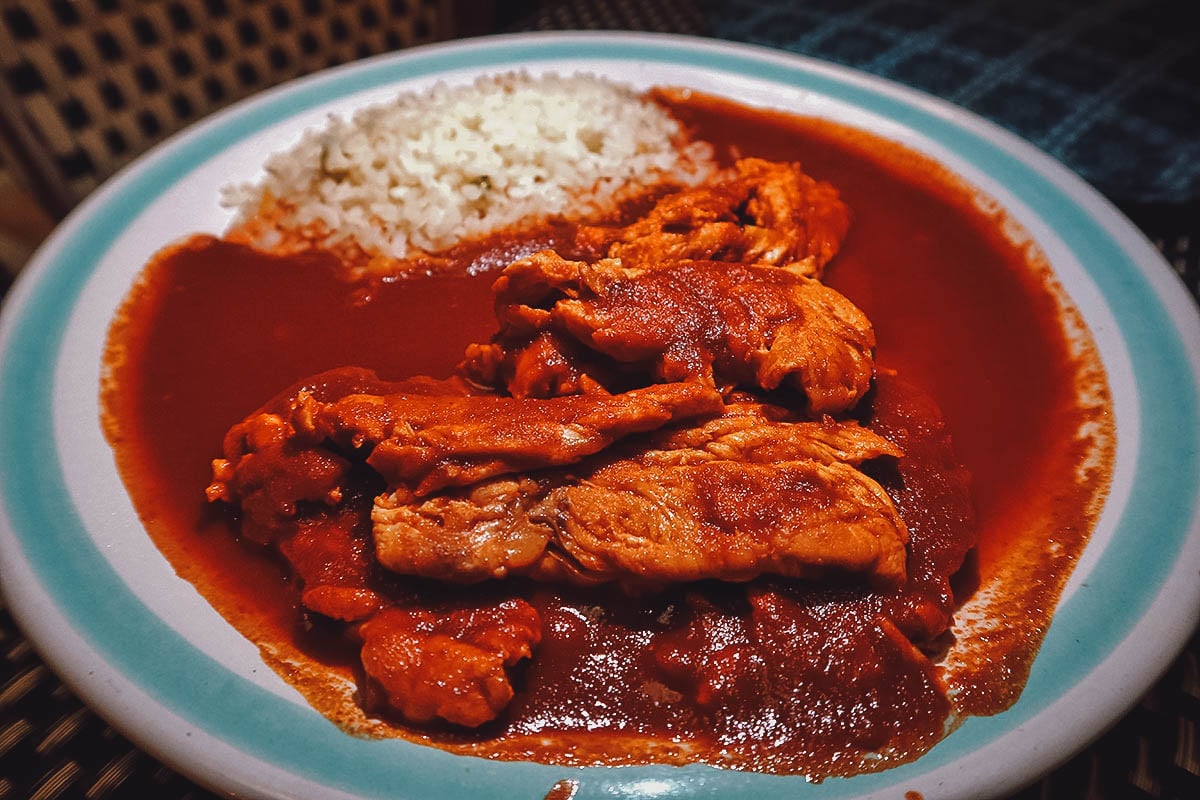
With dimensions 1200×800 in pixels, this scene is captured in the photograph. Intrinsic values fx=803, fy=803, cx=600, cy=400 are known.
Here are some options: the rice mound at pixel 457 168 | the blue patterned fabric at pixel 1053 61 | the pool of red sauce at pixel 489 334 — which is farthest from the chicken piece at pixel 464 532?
the blue patterned fabric at pixel 1053 61

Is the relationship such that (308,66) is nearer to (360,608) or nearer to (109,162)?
(109,162)

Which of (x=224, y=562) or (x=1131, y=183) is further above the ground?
(x=1131, y=183)

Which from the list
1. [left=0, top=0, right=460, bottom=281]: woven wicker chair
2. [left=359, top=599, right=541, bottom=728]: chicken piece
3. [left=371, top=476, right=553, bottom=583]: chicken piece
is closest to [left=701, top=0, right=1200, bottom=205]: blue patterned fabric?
[left=0, top=0, right=460, bottom=281]: woven wicker chair

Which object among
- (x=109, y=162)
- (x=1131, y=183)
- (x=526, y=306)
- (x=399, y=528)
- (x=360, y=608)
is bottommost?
(x=109, y=162)

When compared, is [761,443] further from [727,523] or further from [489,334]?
[489,334]

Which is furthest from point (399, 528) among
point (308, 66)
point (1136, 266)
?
point (308, 66)

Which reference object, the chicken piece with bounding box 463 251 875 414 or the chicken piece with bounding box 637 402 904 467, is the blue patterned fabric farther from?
the chicken piece with bounding box 637 402 904 467

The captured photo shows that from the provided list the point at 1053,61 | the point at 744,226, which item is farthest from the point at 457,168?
the point at 1053,61
